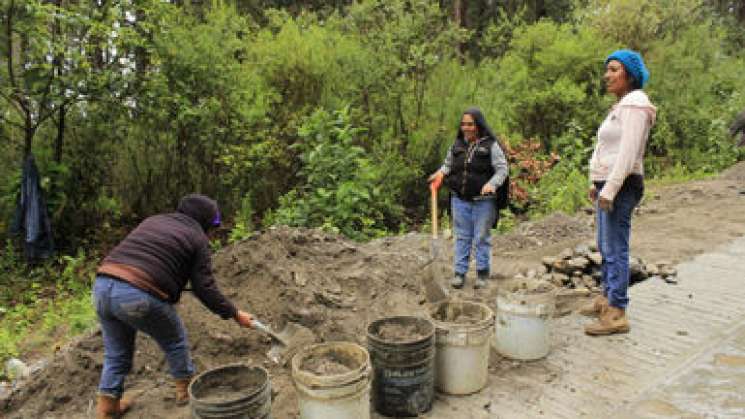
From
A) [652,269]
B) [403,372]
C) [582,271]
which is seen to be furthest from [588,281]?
[403,372]

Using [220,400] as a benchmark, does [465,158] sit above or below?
above

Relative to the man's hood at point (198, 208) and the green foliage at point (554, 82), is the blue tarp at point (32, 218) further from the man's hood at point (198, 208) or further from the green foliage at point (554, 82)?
the green foliage at point (554, 82)

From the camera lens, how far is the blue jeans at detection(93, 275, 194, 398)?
308cm

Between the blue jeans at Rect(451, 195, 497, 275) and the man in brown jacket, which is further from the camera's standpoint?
the blue jeans at Rect(451, 195, 497, 275)

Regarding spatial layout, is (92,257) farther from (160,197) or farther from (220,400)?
(220,400)

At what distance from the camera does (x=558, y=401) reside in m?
3.51

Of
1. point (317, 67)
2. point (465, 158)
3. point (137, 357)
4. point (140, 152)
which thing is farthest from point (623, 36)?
point (137, 357)

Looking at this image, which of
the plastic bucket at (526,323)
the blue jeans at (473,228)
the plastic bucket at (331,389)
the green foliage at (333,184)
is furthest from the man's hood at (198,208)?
the green foliage at (333,184)

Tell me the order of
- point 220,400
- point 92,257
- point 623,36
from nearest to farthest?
point 220,400 < point 92,257 < point 623,36

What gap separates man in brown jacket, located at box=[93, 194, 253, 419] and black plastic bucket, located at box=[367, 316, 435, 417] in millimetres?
893

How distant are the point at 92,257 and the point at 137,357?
17.1 ft

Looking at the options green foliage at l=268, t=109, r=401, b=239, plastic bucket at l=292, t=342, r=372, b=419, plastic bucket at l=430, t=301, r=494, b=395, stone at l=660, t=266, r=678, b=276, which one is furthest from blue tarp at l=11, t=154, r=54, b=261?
stone at l=660, t=266, r=678, b=276

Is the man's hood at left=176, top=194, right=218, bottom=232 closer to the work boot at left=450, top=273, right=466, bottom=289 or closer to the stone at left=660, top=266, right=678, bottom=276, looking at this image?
the work boot at left=450, top=273, right=466, bottom=289

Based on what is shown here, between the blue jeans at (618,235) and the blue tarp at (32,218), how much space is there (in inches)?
301
